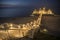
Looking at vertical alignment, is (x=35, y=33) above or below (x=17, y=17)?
below

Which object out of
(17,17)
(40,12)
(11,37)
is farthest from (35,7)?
(11,37)

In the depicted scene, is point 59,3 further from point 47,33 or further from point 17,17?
point 17,17

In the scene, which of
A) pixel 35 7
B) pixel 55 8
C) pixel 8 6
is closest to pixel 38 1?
pixel 35 7

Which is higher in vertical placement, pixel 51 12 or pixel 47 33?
pixel 51 12

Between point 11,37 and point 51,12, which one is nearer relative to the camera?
point 11,37

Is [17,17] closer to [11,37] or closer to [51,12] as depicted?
[11,37]

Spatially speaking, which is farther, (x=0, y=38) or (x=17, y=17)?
(x=17, y=17)

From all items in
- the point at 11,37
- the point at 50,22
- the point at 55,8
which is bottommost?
the point at 11,37

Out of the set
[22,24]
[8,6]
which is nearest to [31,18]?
[22,24]
